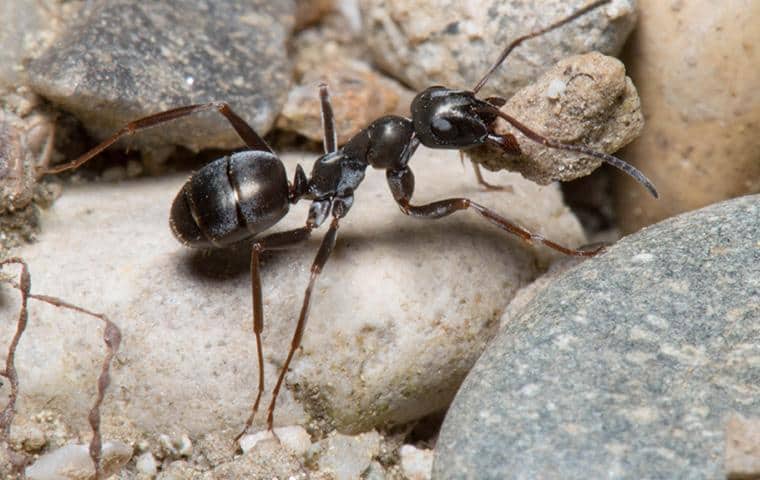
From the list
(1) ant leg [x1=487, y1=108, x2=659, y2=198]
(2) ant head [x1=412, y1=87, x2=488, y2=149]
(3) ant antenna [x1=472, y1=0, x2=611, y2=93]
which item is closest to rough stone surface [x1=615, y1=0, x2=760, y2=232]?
(3) ant antenna [x1=472, y1=0, x2=611, y2=93]

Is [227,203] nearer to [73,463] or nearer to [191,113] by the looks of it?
[191,113]

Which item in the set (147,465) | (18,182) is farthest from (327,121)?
(147,465)

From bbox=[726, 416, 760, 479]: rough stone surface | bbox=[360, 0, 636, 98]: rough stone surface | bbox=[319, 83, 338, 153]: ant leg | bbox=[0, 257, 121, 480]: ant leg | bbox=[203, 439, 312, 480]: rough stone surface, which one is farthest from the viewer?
bbox=[319, 83, 338, 153]: ant leg

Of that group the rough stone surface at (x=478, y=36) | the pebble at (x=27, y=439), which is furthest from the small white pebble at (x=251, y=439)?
the rough stone surface at (x=478, y=36)

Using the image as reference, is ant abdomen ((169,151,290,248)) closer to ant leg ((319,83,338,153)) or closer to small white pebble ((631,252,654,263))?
ant leg ((319,83,338,153))

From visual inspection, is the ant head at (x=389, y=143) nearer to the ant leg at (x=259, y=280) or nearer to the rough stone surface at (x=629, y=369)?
the ant leg at (x=259, y=280)

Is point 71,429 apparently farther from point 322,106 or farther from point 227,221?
point 322,106
